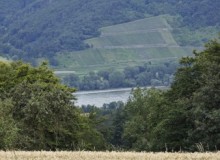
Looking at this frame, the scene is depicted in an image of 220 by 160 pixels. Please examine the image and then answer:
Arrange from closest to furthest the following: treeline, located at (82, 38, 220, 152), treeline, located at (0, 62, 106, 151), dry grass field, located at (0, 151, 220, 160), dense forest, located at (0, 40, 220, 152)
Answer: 1. dry grass field, located at (0, 151, 220, 160)
2. treeline, located at (0, 62, 106, 151)
3. dense forest, located at (0, 40, 220, 152)
4. treeline, located at (82, 38, 220, 152)

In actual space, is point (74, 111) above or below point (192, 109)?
below

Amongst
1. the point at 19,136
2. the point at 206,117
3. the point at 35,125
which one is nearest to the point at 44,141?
the point at 35,125

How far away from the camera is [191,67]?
144 feet

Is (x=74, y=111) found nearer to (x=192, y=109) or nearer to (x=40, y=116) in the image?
(x=40, y=116)

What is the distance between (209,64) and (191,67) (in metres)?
4.52

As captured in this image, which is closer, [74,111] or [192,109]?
[192,109]

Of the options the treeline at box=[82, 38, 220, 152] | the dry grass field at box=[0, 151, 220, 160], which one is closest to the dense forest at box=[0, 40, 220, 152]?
the treeline at box=[82, 38, 220, 152]

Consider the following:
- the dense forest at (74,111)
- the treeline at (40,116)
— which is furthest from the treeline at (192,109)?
the treeline at (40,116)

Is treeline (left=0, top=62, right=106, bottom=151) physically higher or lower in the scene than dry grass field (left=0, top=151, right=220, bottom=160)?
lower

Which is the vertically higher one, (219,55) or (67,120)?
(219,55)

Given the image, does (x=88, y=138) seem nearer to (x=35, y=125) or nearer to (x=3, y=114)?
(x=35, y=125)

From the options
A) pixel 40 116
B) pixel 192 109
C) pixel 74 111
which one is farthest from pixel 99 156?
pixel 74 111

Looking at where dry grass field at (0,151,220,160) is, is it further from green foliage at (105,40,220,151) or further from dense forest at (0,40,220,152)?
green foliage at (105,40,220,151)

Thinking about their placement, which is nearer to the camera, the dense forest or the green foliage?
the dense forest
